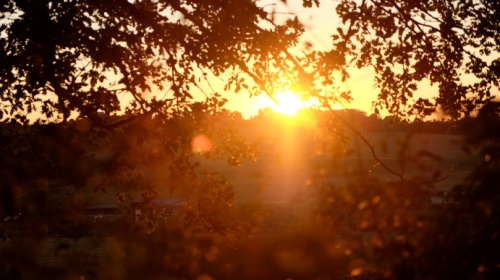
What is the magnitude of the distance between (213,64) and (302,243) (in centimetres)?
890

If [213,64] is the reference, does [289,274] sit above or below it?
below

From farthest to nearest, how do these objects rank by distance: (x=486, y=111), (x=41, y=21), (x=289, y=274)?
(x=41, y=21)
(x=486, y=111)
(x=289, y=274)

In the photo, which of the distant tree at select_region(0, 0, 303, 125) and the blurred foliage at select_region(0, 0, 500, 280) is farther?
the distant tree at select_region(0, 0, 303, 125)

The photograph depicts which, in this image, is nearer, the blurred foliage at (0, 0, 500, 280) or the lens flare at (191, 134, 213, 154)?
the blurred foliage at (0, 0, 500, 280)

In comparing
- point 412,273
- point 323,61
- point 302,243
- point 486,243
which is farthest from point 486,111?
point 323,61

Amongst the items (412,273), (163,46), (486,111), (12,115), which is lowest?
(412,273)

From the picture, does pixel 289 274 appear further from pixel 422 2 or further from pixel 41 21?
pixel 422 2

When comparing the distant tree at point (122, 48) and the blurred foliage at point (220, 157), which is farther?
the distant tree at point (122, 48)

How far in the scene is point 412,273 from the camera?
390 cm

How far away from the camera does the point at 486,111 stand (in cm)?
400

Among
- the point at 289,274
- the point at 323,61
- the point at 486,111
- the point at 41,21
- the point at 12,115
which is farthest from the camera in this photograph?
the point at 12,115

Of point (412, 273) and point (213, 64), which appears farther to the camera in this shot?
point (213, 64)

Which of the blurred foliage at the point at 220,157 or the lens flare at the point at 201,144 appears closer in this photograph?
the blurred foliage at the point at 220,157

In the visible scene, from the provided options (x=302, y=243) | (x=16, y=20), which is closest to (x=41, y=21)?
(x=16, y=20)
